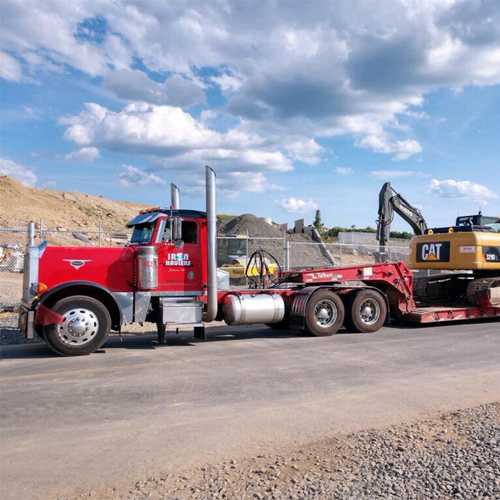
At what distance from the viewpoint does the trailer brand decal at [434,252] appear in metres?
14.7

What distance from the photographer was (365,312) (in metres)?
12.3

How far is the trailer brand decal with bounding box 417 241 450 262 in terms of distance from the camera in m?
14.7

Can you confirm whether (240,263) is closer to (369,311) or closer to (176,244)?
(369,311)

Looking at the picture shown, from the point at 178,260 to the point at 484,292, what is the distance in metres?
8.20

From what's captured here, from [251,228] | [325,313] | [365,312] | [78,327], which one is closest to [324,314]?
[325,313]

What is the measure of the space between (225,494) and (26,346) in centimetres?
773

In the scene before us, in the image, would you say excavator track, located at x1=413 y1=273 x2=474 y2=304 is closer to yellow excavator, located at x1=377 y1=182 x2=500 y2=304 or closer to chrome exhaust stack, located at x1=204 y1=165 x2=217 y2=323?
yellow excavator, located at x1=377 y1=182 x2=500 y2=304

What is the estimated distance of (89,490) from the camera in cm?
404

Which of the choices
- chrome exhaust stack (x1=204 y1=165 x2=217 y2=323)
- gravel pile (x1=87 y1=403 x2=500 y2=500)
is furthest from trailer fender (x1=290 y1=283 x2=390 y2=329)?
gravel pile (x1=87 y1=403 x2=500 y2=500)

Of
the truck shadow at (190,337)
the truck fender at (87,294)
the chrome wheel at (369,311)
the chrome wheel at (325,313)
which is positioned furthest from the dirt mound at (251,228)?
the truck fender at (87,294)

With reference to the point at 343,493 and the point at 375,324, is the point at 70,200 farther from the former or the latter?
the point at 343,493

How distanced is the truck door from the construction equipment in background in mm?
2062

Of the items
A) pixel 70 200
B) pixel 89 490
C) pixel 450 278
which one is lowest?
pixel 89 490

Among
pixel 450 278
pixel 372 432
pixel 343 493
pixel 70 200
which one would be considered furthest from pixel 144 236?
pixel 70 200
